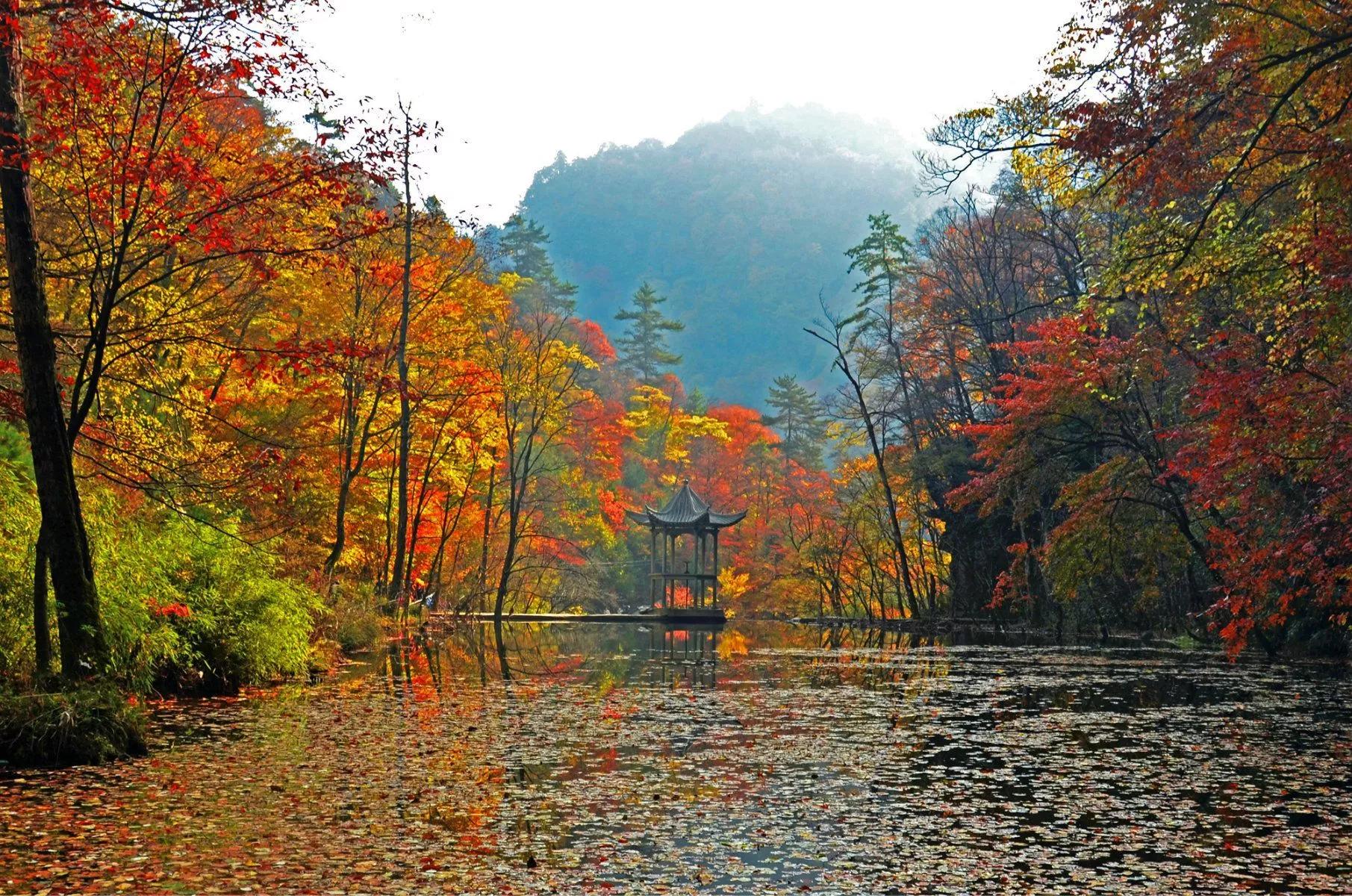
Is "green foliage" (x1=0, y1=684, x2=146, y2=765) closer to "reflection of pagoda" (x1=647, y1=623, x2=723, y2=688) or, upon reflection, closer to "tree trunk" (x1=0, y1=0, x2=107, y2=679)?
"tree trunk" (x1=0, y1=0, x2=107, y2=679)

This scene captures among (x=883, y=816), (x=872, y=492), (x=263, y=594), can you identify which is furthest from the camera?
(x=872, y=492)

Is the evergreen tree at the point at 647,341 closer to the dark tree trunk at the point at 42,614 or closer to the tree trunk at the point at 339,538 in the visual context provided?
the tree trunk at the point at 339,538

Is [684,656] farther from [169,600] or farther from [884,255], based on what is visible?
[884,255]

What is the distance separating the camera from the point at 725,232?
11331cm

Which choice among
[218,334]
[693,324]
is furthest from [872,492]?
[693,324]

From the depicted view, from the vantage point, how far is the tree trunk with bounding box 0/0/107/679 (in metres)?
7.68

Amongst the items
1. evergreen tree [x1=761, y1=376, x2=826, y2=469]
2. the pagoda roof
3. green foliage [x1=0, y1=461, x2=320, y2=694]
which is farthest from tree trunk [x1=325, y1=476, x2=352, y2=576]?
evergreen tree [x1=761, y1=376, x2=826, y2=469]

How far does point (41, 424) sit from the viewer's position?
772cm

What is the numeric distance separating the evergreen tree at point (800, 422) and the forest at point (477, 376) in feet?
60.8

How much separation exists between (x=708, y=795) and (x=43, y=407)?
5.15 metres

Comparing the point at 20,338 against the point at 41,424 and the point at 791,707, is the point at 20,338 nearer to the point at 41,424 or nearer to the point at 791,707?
the point at 41,424

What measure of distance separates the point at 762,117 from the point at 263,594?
18097 cm

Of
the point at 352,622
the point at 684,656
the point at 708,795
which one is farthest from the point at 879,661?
the point at 708,795

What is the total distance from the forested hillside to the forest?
199 ft
